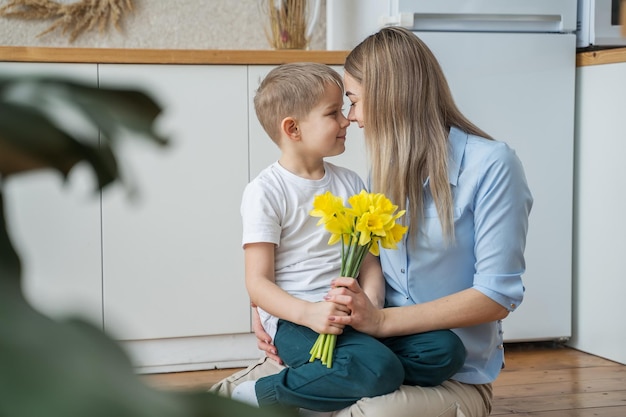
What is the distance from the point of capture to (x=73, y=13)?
3.09 meters

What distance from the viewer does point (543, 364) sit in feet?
8.86

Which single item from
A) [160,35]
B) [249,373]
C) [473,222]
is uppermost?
[160,35]

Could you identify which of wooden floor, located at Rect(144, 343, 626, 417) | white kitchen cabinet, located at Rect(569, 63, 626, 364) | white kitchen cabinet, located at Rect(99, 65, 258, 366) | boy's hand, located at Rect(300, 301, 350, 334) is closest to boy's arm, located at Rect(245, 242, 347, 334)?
boy's hand, located at Rect(300, 301, 350, 334)

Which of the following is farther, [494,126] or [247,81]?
[494,126]

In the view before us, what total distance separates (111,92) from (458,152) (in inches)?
62.9

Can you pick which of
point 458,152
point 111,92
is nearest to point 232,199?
point 458,152

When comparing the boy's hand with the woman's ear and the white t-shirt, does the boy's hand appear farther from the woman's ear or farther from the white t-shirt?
the woman's ear

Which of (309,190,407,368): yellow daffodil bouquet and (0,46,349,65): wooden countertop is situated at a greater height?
(0,46,349,65): wooden countertop

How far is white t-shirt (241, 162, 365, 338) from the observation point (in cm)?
177

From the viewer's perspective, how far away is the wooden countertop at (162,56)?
2404 millimetres

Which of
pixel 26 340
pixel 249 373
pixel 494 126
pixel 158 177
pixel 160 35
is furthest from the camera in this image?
pixel 160 35

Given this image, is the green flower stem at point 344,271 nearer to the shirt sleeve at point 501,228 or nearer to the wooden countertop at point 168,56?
the shirt sleeve at point 501,228

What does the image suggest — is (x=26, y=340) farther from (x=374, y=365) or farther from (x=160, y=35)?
(x=160, y=35)

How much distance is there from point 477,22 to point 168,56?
934 mm
